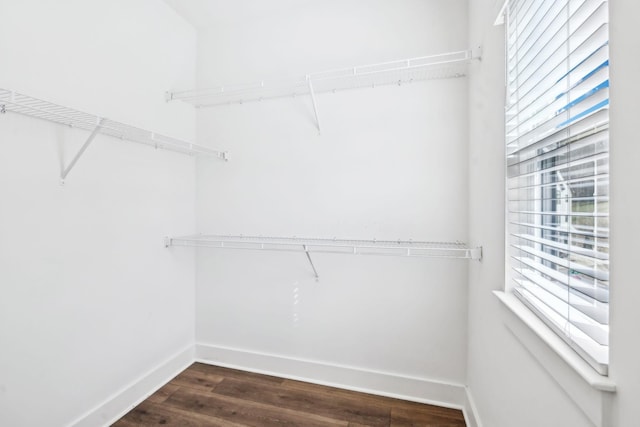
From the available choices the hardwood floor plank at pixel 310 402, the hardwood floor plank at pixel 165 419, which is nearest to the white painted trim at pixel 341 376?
the hardwood floor plank at pixel 310 402

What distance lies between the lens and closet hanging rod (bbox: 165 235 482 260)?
5.24 feet

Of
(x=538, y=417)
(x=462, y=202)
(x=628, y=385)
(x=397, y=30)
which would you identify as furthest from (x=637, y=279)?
(x=397, y=30)

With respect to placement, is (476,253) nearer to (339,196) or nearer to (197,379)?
(339,196)

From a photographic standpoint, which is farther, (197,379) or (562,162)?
(197,379)

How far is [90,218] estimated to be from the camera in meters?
1.50

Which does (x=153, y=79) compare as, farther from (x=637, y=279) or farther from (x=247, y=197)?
(x=637, y=279)

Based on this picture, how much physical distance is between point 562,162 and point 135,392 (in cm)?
226

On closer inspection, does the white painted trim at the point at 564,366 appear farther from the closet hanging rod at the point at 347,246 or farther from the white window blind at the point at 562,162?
the closet hanging rod at the point at 347,246

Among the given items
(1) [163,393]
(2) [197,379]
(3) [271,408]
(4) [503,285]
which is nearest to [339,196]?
(4) [503,285]

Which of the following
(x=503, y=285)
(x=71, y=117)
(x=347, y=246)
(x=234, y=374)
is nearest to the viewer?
(x=503, y=285)

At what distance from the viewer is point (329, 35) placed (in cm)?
190

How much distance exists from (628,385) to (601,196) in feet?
1.15

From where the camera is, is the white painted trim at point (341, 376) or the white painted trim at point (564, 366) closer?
the white painted trim at point (564, 366)

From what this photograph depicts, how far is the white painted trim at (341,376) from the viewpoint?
1.74 m
